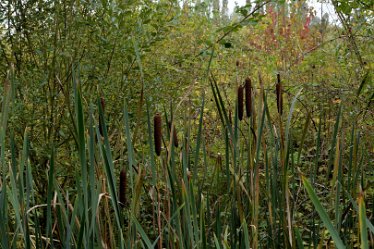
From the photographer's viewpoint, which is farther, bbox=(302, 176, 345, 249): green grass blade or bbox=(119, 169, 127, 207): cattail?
bbox=(119, 169, 127, 207): cattail

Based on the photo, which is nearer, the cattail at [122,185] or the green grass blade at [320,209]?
the green grass blade at [320,209]

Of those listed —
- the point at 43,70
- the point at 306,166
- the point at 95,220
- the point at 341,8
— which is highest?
the point at 341,8

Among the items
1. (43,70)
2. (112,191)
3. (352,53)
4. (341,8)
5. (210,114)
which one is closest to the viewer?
(112,191)

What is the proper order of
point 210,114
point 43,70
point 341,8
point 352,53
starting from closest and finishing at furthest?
point 43,70, point 341,8, point 352,53, point 210,114

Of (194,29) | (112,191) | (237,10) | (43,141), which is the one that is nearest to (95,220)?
(112,191)

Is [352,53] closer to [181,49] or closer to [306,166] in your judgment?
[306,166]

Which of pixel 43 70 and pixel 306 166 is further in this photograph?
pixel 306 166

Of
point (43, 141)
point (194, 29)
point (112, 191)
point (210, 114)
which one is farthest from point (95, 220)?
point (210, 114)

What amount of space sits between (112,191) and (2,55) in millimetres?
1941

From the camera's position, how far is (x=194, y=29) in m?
4.18

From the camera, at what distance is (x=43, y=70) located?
3182mm

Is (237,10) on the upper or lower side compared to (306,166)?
upper

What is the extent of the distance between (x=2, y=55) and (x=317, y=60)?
1.93m

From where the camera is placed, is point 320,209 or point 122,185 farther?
point 122,185
